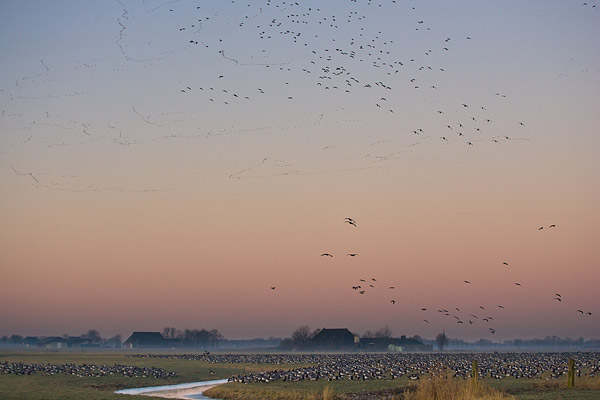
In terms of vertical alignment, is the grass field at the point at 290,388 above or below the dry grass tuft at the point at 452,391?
below

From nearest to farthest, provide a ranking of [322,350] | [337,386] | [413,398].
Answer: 1. [413,398]
2. [337,386]
3. [322,350]

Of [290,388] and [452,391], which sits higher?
[452,391]

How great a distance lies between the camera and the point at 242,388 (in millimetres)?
56938

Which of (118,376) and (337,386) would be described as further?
(118,376)

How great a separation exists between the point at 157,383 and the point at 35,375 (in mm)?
11056

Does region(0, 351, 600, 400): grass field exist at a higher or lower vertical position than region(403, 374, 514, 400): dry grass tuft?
lower

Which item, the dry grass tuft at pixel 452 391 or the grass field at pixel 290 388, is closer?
the dry grass tuft at pixel 452 391

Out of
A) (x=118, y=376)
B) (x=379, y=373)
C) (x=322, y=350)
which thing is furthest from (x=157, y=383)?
(x=322, y=350)

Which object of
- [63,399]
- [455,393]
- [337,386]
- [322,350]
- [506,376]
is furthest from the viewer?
[322,350]

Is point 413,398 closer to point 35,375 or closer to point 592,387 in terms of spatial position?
point 592,387

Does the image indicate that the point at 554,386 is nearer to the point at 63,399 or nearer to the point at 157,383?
the point at 63,399

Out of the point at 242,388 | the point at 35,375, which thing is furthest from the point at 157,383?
the point at 242,388

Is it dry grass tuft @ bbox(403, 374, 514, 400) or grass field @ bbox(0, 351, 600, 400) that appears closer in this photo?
dry grass tuft @ bbox(403, 374, 514, 400)

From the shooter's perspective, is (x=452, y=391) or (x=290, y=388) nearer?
(x=452, y=391)
